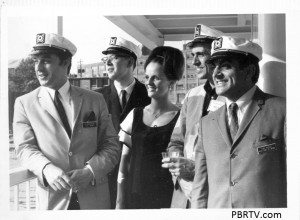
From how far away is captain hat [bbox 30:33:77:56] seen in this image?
302cm

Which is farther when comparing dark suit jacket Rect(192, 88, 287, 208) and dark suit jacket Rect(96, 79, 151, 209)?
dark suit jacket Rect(96, 79, 151, 209)

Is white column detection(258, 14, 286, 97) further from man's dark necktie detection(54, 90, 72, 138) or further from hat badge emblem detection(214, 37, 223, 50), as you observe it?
man's dark necktie detection(54, 90, 72, 138)

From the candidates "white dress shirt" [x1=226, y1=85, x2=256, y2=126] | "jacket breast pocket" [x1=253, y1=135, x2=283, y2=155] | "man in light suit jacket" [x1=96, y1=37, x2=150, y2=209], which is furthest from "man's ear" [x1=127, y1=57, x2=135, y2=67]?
"jacket breast pocket" [x1=253, y1=135, x2=283, y2=155]

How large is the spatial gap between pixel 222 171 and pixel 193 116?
0.39 meters

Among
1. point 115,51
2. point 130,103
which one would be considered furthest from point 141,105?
point 115,51

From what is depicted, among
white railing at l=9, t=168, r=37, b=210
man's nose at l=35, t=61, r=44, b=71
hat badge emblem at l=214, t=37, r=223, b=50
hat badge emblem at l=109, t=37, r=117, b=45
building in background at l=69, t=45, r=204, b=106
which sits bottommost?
white railing at l=9, t=168, r=37, b=210

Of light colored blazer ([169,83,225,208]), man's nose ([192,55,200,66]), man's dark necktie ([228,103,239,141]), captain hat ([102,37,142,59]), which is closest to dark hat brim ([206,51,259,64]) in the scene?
man's nose ([192,55,200,66])

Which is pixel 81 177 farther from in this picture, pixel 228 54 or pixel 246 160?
pixel 228 54

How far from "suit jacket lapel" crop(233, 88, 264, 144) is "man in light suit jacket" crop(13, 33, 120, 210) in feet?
2.62

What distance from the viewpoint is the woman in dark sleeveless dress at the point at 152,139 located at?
9.81 ft

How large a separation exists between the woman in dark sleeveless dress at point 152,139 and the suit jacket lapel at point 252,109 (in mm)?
414

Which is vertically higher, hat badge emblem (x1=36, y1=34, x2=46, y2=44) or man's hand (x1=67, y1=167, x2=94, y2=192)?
hat badge emblem (x1=36, y1=34, x2=46, y2=44)

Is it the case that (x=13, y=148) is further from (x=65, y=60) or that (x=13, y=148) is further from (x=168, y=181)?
(x=168, y=181)

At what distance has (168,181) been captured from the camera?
3.00m
